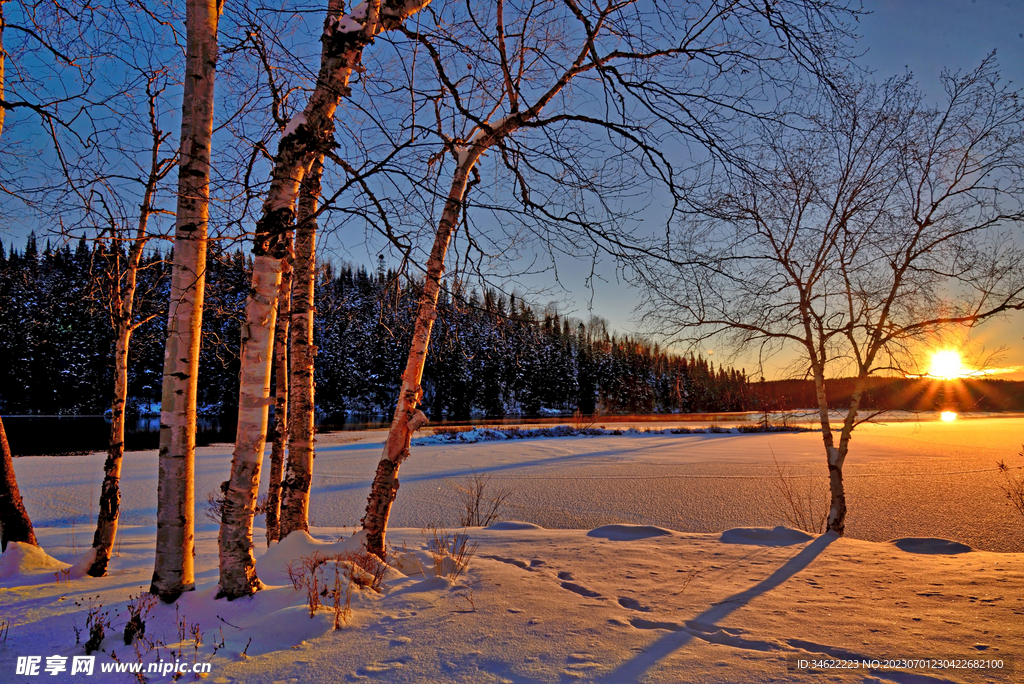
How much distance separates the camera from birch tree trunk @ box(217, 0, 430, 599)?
10.1 ft

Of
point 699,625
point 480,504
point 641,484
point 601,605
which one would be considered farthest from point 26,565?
point 641,484

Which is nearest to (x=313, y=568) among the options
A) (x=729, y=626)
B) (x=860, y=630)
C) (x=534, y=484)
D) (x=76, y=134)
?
(x=729, y=626)

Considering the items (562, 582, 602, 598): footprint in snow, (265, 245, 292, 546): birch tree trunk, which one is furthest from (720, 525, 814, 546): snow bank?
(265, 245, 292, 546): birch tree trunk

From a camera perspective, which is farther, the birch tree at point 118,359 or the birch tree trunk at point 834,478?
the birch tree trunk at point 834,478

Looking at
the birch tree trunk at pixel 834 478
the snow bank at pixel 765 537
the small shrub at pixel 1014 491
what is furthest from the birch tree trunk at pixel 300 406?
the small shrub at pixel 1014 491

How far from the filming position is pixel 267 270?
3152 millimetres

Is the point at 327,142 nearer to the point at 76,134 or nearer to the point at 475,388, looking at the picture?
the point at 76,134

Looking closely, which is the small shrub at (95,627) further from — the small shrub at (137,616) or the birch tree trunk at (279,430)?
the birch tree trunk at (279,430)

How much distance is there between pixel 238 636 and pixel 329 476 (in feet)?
34.7

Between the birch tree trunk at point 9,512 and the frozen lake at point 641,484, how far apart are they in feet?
6.87

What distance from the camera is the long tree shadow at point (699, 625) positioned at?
2.40 meters

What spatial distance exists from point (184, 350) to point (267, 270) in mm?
754

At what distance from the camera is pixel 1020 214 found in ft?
20.1

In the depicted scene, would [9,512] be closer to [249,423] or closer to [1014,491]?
[249,423]
